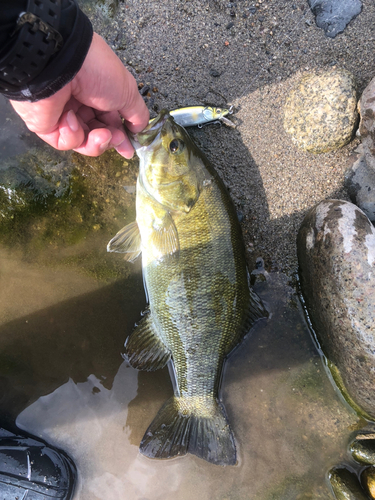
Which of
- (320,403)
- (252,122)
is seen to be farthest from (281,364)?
(252,122)

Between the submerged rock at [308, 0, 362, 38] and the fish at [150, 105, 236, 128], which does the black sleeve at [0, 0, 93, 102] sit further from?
the submerged rock at [308, 0, 362, 38]

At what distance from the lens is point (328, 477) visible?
2885mm

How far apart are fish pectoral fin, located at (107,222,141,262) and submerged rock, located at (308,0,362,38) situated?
2510 mm

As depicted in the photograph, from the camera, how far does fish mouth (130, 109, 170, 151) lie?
248 cm

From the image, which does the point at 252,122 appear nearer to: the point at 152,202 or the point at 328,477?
the point at 152,202

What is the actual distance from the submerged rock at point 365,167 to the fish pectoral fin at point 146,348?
218 centimetres

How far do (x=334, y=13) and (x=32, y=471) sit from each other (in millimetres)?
4850

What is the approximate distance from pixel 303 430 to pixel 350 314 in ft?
4.08

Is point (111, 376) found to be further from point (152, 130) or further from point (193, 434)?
point (152, 130)

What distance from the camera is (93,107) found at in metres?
2.32

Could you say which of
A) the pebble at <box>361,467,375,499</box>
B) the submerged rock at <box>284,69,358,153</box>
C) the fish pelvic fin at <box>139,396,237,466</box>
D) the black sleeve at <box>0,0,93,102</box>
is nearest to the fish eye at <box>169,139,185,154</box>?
the black sleeve at <box>0,0,93,102</box>

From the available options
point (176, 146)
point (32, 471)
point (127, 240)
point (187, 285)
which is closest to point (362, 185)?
point (176, 146)

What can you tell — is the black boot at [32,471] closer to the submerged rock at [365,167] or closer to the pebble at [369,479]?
the pebble at [369,479]

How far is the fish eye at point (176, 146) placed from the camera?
2.48 m
